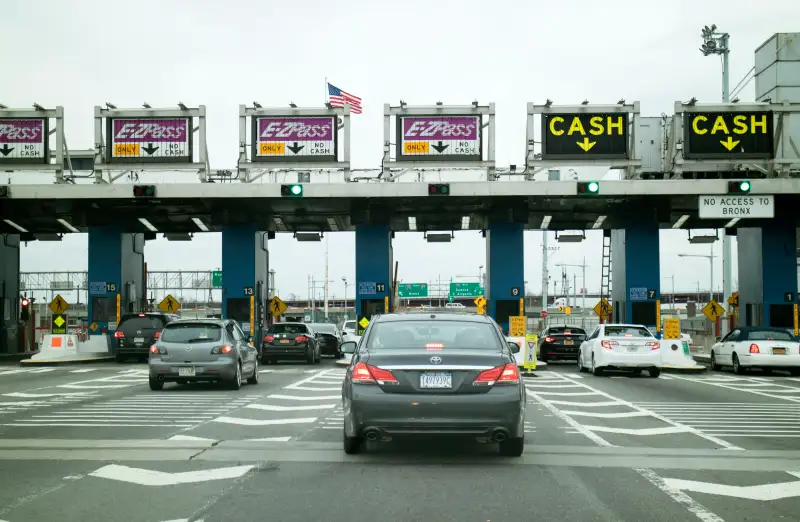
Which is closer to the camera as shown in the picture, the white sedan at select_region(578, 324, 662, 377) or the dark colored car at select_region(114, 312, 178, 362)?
the white sedan at select_region(578, 324, 662, 377)

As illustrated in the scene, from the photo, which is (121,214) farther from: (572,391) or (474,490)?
(474,490)

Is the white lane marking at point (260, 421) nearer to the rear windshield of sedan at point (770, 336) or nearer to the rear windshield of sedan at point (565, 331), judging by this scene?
the rear windshield of sedan at point (770, 336)

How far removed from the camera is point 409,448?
10.4 metres

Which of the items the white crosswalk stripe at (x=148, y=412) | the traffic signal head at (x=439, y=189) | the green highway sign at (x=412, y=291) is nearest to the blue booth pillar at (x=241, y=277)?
the traffic signal head at (x=439, y=189)

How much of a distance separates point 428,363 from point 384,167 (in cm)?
2352

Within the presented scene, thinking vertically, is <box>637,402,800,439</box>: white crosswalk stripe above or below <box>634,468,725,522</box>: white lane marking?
below

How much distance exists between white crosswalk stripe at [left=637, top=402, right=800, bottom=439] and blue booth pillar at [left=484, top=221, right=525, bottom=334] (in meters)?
17.9

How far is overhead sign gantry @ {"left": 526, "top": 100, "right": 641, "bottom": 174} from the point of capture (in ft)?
105

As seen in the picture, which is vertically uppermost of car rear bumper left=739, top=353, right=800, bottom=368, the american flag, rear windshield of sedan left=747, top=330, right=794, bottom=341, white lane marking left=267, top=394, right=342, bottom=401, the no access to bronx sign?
the american flag

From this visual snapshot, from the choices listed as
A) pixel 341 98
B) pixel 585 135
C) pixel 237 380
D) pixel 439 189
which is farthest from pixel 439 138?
pixel 237 380

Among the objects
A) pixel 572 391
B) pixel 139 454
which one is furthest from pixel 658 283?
pixel 139 454

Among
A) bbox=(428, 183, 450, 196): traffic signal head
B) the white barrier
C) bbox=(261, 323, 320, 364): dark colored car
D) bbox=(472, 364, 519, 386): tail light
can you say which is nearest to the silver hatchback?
bbox=(472, 364, 519, 386): tail light

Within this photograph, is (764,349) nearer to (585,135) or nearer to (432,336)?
(585,135)

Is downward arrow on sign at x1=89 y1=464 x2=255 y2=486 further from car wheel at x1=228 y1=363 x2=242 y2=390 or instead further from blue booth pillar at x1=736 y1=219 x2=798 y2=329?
blue booth pillar at x1=736 y1=219 x2=798 y2=329
